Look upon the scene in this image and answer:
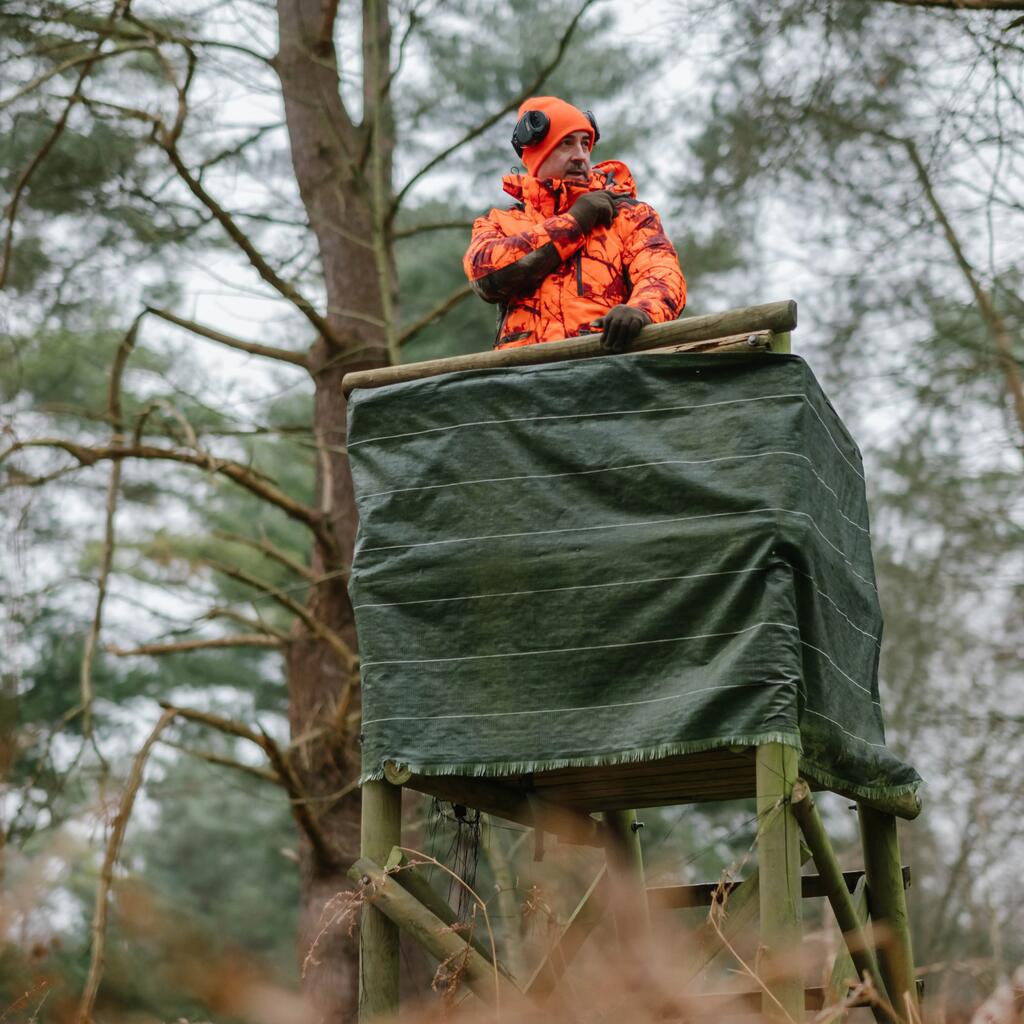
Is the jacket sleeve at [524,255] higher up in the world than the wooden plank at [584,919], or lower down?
higher up

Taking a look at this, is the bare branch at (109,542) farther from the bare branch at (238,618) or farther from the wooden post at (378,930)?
the wooden post at (378,930)

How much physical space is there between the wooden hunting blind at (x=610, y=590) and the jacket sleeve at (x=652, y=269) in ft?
0.91

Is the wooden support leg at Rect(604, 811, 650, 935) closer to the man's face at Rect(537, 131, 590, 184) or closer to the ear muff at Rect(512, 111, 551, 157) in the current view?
the man's face at Rect(537, 131, 590, 184)

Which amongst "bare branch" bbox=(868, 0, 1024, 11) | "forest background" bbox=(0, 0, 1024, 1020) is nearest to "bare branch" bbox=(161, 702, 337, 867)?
"forest background" bbox=(0, 0, 1024, 1020)

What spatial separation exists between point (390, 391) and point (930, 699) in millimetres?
13840

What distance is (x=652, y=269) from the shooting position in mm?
4566

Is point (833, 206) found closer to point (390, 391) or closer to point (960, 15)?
point (960, 15)

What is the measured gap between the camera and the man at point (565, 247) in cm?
451

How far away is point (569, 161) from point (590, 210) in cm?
28

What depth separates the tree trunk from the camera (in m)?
7.94

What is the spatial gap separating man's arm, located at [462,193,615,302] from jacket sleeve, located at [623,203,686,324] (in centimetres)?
15

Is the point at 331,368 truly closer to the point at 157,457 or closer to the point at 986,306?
the point at 157,457

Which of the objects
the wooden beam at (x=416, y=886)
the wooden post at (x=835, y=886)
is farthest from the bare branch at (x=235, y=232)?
the wooden post at (x=835, y=886)

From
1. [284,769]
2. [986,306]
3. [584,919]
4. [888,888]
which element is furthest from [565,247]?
[986,306]
